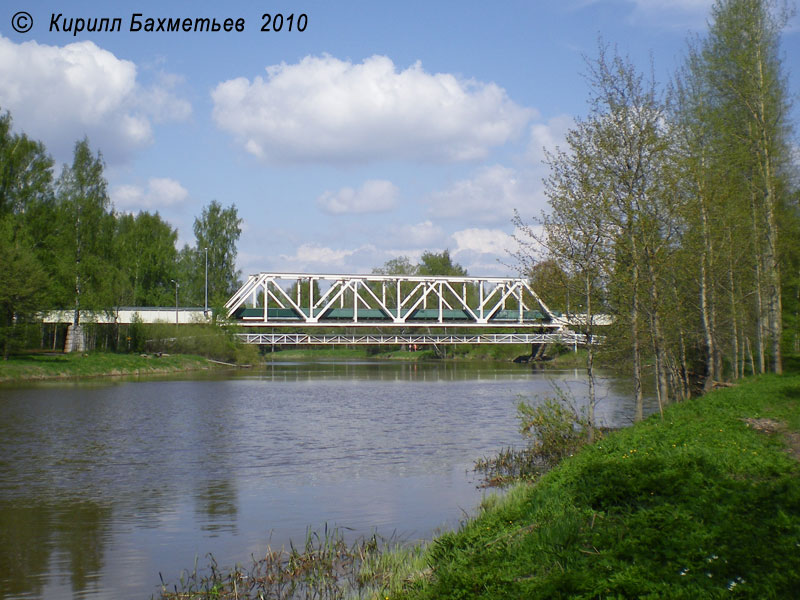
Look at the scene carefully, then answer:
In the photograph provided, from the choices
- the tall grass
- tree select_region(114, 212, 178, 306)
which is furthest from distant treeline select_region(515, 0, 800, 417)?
tree select_region(114, 212, 178, 306)

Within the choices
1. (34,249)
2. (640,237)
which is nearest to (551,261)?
(640,237)

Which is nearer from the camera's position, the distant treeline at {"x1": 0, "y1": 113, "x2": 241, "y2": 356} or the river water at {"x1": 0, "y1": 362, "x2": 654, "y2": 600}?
the river water at {"x1": 0, "y1": 362, "x2": 654, "y2": 600}

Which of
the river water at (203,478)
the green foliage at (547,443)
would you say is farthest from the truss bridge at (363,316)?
the green foliage at (547,443)

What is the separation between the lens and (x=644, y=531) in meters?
7.19

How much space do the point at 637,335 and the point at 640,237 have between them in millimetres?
2067

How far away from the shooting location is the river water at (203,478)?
1014 centimetres

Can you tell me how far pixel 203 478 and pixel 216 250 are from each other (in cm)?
7197

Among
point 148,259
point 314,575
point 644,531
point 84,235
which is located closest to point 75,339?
point 84,235

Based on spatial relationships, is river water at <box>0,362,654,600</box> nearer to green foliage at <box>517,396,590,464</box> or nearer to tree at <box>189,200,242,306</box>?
green foliage at <box>517,396,590,464</box>

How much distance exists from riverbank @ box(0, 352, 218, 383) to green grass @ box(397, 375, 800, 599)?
40697 millimetres

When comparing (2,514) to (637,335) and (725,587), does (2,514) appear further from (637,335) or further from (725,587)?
(637,335)

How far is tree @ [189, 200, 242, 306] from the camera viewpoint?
8488cm

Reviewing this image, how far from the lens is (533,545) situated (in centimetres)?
742

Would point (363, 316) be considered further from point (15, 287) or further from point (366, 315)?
point (15, 287)
